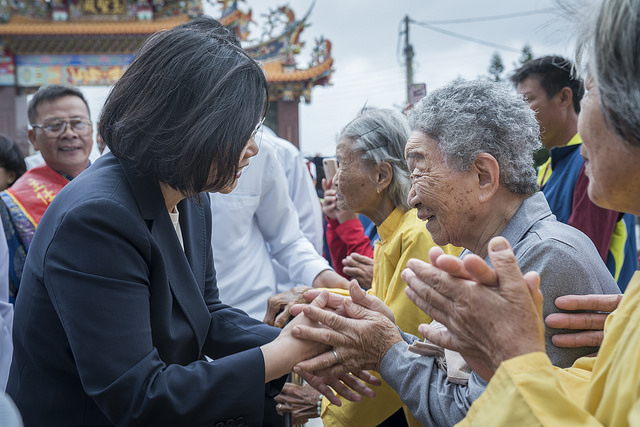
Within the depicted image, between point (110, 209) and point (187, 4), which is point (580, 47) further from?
point (187, 4)

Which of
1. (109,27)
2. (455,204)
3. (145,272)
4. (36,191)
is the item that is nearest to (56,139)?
(36,191)

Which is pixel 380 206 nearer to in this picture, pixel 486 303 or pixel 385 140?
pixel 385 140

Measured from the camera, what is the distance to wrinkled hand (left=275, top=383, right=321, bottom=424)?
2.79 m

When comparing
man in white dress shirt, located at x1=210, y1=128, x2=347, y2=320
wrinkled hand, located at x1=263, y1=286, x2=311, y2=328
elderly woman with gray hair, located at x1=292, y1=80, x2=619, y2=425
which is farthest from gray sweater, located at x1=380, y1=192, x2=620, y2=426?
man in white dress shirt, located at x1=210, y1=128, x2=347, y2=320

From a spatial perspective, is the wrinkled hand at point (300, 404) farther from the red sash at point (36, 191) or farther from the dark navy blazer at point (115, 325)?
the red sash at point (36, 191)

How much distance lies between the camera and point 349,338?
1.89 meters

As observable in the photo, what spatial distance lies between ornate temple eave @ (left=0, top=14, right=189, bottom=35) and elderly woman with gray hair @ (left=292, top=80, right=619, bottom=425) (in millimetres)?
16285

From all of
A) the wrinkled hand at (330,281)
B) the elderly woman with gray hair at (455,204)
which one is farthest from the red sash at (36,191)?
the elderly woman with gray hair at (455,204)

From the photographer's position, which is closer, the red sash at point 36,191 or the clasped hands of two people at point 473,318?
the clasped hands of two people at point 473,318

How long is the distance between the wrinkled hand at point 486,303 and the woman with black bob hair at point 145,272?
0.62 metres

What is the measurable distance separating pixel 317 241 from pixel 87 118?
1.74m

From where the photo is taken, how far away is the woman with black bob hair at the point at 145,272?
59.7 inches

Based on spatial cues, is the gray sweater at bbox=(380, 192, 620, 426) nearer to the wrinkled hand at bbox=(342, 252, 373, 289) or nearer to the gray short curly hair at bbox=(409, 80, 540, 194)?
the gray short curly hair at bbox=(409, 80, 540, 194)

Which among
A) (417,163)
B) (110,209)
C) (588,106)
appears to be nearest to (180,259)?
(110,209)
